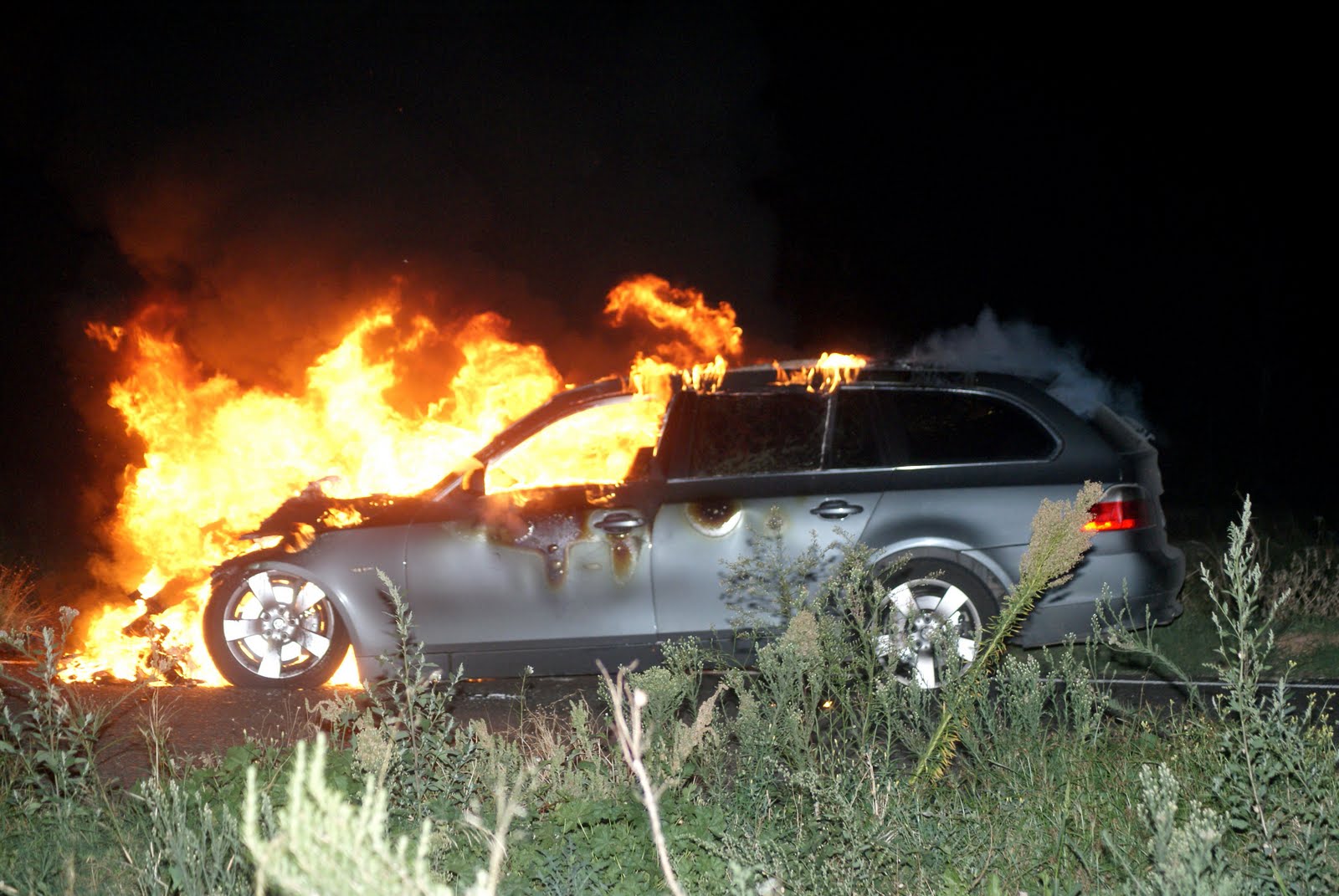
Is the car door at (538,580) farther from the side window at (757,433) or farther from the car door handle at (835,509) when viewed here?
the car door handle at (835,509)

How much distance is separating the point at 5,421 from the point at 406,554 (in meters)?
14.1

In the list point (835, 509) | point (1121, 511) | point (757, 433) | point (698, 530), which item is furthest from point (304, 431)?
point (1121, 511)

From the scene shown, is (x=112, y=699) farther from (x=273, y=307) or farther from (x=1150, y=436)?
(x=1150, y=436)

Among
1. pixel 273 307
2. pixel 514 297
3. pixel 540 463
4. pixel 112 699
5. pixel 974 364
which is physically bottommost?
pixel 112 699

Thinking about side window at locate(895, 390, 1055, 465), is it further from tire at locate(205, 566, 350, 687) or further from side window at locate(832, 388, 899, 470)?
tire at locate(205, 566, 350, 687)

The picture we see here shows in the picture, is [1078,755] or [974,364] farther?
[974,364]

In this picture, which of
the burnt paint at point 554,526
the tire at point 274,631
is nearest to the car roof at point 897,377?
the burnt paint at point 554,526

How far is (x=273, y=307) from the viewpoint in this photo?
10.7 meters

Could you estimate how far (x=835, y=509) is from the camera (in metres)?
6.37

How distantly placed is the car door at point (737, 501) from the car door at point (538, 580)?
0.56 feet

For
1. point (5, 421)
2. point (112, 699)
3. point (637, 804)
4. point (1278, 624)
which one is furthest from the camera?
point (5, 421)

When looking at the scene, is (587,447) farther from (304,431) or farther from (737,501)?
(304,431)

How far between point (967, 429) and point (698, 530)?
1641 millimetres

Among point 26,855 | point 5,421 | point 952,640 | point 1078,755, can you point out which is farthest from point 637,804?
point 5,421
